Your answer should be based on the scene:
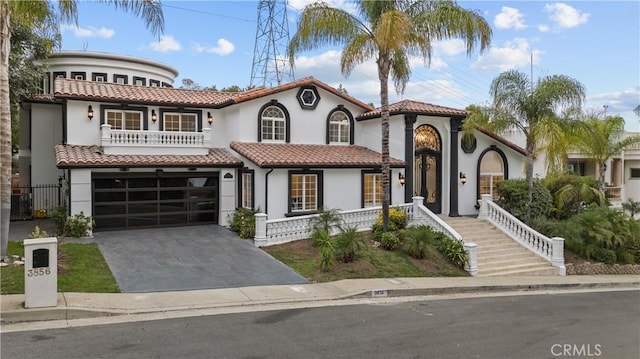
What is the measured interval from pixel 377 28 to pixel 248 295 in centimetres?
903

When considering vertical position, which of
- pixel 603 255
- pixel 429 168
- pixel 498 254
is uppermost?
pixel 429 168

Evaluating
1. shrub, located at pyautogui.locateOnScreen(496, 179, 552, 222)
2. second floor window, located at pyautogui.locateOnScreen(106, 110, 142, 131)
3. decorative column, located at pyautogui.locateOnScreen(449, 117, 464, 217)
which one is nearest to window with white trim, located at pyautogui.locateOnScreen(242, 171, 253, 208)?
second floor window, located at pyautogui.locateOnScreen(106, 110, 142, 131)

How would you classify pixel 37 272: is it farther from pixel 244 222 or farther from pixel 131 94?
pixel 131 94

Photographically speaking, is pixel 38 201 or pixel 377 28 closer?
pixel 377 28

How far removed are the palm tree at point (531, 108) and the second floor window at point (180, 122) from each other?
11948 millimetres

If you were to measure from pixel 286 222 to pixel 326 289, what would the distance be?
503 cm

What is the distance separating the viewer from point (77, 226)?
1647cm

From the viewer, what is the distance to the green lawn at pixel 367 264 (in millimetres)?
13352

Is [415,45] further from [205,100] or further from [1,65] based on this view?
[1,65]

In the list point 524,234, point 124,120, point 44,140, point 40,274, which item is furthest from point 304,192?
point 44,140

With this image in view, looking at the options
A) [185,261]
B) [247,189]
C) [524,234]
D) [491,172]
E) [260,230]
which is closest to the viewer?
[185,261]

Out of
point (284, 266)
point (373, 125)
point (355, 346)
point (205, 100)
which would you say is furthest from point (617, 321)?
point (205, 100)

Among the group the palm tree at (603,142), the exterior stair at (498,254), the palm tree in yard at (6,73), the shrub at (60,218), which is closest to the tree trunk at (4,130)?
the palm tree in yard at (6,73)

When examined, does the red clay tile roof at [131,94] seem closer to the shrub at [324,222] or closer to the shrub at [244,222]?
Answer: the shrub at [244,222]
